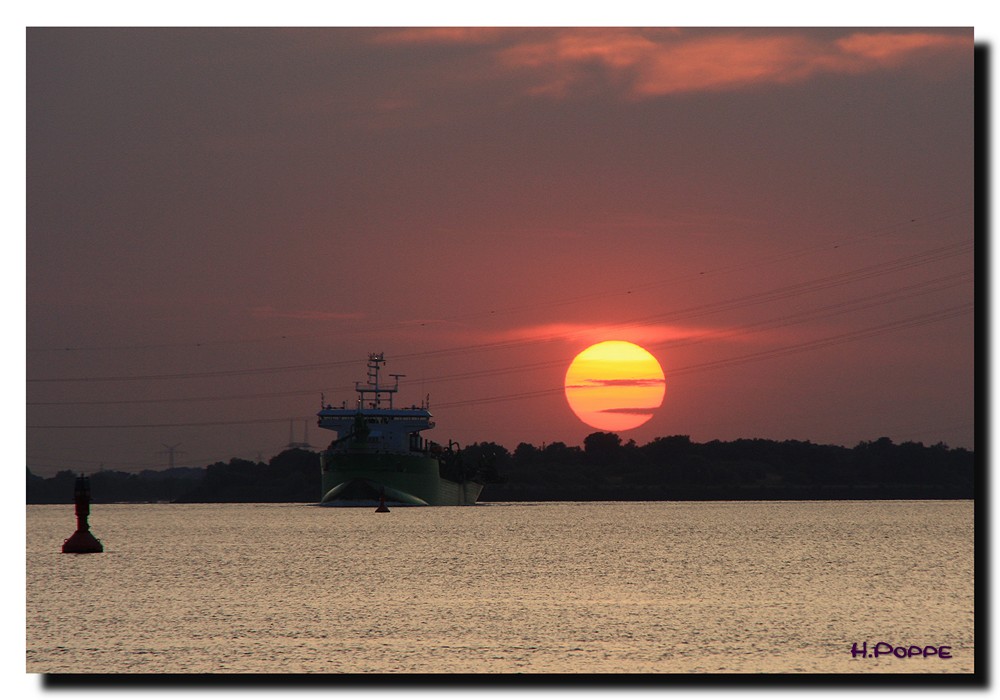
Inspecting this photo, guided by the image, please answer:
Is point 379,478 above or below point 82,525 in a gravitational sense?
below

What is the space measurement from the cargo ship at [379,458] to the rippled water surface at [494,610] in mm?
83450

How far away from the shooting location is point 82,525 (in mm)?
41688

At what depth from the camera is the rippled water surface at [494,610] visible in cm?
1955

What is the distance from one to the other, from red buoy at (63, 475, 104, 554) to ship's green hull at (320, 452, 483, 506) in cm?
9018

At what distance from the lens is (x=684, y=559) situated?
161 feet

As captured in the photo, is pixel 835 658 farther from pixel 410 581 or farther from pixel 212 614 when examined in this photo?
pixel 410 581

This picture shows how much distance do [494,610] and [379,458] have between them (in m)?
112

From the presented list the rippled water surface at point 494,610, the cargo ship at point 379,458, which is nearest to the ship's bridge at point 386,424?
the cargo ship at point 379,458
